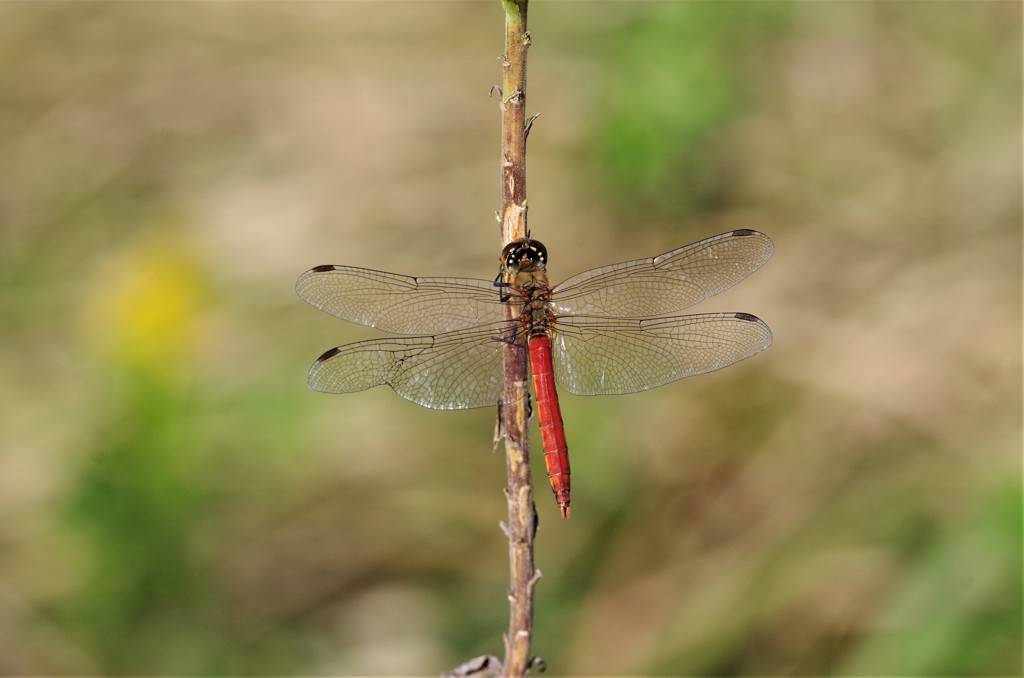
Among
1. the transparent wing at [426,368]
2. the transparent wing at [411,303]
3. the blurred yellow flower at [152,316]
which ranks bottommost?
the transparent wing at [426,368]

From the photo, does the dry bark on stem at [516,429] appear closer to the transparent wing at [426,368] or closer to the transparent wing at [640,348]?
the transparent wing at [426,368]

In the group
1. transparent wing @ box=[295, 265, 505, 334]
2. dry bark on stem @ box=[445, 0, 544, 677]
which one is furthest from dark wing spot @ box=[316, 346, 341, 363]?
dry bark on stem @ box=[445, 0, 544, 677]

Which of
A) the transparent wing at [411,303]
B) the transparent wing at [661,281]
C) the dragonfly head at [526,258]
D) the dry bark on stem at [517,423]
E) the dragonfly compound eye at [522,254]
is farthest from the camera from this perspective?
the transparent wing at [661,281]

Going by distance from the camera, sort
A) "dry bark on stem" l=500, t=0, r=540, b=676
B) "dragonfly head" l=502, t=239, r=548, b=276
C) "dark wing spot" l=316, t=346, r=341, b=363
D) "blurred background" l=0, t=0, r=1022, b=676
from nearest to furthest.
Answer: "dry bark on stem" l=500, t=0, r=540, b=676
"dragonfly head" l=502, t=239, r=548, b=276
"dark wing spot" l=316, t=346, r=341, b=363
"blurred background" l=0, t=0, r=1022, b=676

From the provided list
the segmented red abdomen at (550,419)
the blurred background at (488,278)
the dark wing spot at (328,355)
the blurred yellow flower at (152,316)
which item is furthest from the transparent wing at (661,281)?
the blurred yellow flower at (152,316)

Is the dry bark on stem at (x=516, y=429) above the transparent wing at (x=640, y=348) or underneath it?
underneath

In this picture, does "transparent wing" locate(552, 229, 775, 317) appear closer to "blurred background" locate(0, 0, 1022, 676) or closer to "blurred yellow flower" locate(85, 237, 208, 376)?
"blurred background" locate(0, 0, 1022, 676)

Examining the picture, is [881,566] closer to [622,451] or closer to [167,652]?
[622,451]
